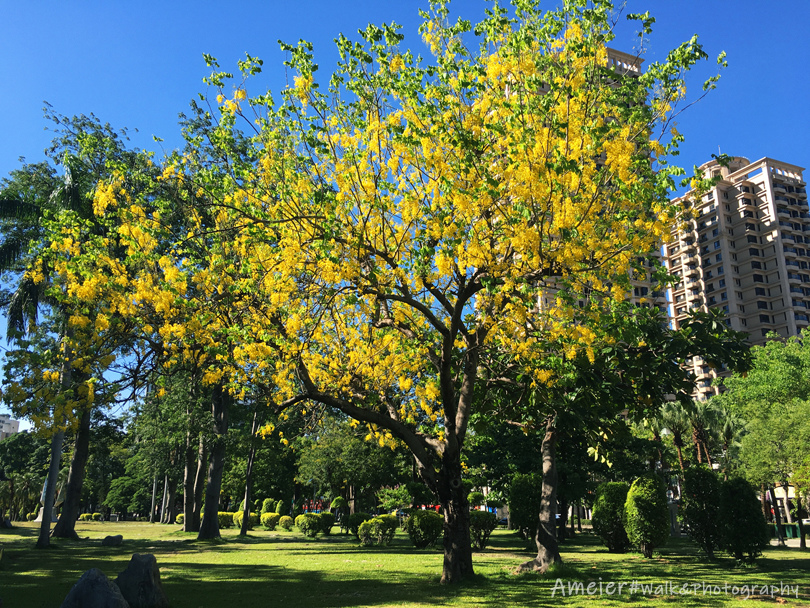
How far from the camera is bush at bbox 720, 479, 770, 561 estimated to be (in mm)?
13500

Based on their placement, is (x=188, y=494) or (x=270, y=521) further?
(x=270, y=521)

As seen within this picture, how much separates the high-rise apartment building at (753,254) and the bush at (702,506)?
71005 millimetres

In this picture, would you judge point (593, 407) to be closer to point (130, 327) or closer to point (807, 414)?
point (130, 327)

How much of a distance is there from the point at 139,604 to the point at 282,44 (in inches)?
329

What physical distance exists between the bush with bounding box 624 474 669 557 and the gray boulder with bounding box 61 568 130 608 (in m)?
13.8

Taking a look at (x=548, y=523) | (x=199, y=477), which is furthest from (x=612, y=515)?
(x=199, y=477)

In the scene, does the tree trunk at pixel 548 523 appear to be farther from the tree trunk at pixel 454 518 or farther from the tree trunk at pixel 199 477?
the tree trunk at pixel 199 477

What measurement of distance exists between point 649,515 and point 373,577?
8.65 meters

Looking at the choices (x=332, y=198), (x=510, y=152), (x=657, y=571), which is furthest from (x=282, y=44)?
(x=657, y=571)

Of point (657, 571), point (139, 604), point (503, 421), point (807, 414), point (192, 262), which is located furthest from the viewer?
point (807, 414)

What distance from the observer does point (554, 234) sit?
789cm

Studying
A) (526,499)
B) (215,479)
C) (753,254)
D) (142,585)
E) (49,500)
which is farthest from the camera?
(753,254)

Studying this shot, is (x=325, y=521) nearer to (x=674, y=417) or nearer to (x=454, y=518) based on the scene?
(x=674, y=417)

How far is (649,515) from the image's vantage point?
1573 cm
